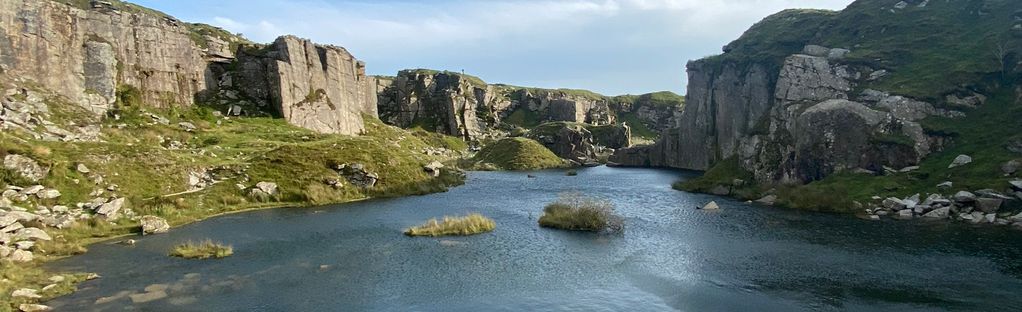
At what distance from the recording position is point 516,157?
15725cm

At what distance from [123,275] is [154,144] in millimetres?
38390

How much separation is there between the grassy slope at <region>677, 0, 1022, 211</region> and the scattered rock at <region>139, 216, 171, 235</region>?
64317 mm

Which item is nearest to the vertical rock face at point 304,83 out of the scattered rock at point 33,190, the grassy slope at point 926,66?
the scattered rock at point 33,190

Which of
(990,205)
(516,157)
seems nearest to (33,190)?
(990,205)

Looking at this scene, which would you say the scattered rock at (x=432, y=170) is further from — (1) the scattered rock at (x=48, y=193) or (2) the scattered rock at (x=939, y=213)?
(2) the scattered rock at (x=939, y=213)

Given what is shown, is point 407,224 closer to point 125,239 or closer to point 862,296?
point 125,239

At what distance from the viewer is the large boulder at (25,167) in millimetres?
46812

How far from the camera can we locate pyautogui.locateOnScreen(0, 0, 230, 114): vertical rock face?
67.4 metres

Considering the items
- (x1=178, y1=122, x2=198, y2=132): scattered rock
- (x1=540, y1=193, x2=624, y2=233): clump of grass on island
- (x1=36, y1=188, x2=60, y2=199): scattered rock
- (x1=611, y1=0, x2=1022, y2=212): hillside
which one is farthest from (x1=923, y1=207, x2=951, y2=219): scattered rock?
(x1=178, y1=122, x2=198, y2=132): scattered rock

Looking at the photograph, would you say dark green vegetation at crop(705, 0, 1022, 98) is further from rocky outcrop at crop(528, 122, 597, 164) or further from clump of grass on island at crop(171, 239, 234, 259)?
clump of grass on island at crop(171, 239, 234, 259)

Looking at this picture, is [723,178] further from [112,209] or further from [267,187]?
[112,209]

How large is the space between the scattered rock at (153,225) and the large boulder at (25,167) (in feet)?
25.9

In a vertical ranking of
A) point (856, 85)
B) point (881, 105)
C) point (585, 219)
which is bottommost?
point (585, 219)

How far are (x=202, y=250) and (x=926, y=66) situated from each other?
9641 cm
